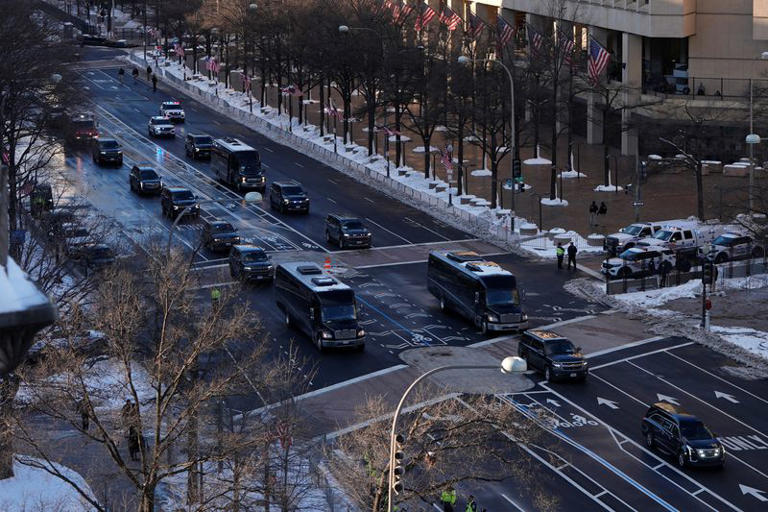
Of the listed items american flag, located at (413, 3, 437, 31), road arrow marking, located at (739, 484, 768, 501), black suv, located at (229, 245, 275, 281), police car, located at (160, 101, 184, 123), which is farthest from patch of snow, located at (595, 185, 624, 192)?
road arrow marking, located at (739, 484, 768, 501)

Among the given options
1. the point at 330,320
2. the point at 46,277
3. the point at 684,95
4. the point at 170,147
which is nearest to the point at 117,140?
the point at 170,147

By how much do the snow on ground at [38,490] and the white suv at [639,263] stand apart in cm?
3483

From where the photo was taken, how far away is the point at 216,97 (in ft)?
407

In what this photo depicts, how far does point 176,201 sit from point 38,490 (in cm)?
4443

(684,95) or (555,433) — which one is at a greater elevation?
(684,95)

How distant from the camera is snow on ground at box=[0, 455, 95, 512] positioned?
31656 millimetres

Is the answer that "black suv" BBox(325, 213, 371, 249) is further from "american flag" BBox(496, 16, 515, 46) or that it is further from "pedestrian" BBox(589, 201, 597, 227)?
"american flag" BBox(496, 16, 515, 46)

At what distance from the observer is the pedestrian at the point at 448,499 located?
107 ft

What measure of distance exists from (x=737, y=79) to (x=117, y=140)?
157 ft

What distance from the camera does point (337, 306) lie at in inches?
2066

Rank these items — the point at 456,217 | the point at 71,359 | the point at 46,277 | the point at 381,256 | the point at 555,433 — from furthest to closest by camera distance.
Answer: the point at 456,217, the point at 381,256, the point at 555,433, the point at 46,277, the point at 71,359

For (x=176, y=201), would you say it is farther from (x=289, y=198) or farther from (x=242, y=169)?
(x=242, y=169)

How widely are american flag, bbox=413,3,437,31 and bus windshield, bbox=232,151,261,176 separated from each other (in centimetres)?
2111

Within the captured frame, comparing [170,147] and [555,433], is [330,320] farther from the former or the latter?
[170,147]
